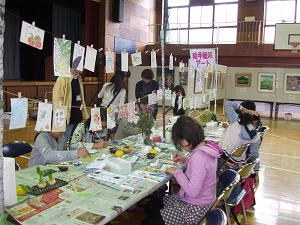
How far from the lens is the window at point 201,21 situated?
13.2m

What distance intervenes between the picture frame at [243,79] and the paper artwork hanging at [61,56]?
28.8 feet

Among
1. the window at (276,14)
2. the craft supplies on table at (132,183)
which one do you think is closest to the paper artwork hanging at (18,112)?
the craft supplies on table at (132,183)

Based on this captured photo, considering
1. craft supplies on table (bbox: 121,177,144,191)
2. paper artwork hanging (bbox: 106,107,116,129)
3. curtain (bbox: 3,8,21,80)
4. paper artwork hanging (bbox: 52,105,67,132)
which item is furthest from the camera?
curtain (bbox: 3,8,21,80)

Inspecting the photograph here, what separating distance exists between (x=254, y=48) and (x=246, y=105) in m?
9.39

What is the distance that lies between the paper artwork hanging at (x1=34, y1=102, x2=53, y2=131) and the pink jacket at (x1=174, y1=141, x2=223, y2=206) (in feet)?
3.12

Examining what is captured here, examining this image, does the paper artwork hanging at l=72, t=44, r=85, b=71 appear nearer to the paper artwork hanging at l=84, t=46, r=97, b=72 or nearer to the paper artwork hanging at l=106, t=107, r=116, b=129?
the paper artwork hanging at l=84, t=46, r=97, b=72

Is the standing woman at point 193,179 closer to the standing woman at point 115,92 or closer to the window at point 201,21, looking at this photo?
the standing woman at point 115,92

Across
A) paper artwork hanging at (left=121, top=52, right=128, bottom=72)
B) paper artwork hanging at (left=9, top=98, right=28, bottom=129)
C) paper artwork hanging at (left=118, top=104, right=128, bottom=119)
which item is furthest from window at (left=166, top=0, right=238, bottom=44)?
paper artwork hanging at (left=9, top=98, right=28, bottom=129)

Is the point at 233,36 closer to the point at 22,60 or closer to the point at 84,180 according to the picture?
the point at 22,60

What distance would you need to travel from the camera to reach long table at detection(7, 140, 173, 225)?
145 cm

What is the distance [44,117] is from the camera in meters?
2.12

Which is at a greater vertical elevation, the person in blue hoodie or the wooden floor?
the person in blue hoodie

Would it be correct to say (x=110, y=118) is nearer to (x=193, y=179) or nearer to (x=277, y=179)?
(x=193, y=179)

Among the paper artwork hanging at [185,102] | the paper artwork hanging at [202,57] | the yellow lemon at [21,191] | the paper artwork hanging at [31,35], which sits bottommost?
the yellow lemon at [21,191]
